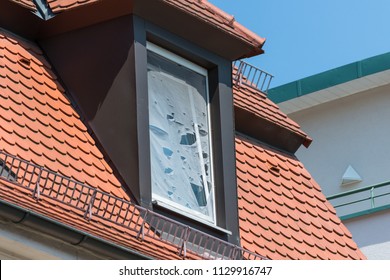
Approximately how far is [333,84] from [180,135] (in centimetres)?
1622

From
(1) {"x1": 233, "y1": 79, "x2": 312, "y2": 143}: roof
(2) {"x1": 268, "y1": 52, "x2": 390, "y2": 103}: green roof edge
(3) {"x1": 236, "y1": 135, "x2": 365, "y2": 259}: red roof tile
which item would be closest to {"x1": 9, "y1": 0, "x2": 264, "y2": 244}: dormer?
(3) {"x1": 236, "y1": 135, "x2": 365, "y2": 259}: red roof tile

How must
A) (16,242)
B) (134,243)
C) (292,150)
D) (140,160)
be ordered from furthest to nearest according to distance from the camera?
(292,150) < (140,160) < (134,243) < (16,242)

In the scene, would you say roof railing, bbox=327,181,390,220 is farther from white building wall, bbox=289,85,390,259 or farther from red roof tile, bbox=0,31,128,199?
red roof tile, bbox=0,31,128,199

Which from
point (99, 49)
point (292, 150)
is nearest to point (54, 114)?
point (99, 49)

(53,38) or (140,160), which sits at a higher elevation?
(53,38)

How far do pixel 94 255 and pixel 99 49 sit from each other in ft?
7.71

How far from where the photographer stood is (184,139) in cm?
1392

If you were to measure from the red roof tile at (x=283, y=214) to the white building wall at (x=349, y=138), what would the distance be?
1401cm

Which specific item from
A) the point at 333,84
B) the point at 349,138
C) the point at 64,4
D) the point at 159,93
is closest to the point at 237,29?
the point at 159,93

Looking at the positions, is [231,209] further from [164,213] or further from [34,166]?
[34,166]

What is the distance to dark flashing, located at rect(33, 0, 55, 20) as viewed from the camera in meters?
14.0

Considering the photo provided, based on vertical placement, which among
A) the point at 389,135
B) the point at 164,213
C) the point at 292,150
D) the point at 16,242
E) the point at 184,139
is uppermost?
the point at 389,135

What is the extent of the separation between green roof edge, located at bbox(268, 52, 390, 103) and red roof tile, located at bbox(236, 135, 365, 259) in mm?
13844

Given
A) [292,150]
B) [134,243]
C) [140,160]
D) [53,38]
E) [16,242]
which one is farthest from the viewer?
[292,150]
